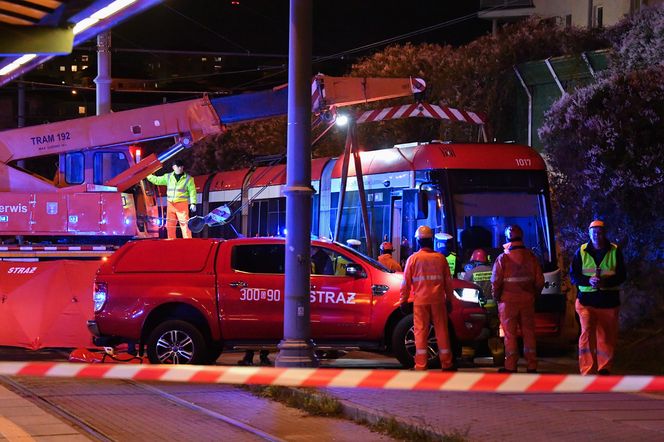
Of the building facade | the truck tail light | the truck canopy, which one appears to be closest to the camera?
the truck tail light

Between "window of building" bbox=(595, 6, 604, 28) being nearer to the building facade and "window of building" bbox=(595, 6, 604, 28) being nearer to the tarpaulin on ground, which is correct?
the building facade

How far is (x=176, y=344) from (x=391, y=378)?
6338 millimetres

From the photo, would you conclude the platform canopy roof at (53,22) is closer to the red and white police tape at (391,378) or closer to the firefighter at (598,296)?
the red and white police tape at (391,378)

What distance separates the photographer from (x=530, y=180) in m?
16.3

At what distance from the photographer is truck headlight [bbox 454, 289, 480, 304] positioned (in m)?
13.6

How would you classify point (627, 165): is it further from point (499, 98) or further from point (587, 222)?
point (499, 98)

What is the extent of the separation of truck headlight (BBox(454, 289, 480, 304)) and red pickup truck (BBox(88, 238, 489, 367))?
0.38ft

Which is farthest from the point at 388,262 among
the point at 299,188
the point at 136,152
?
the point at 136,152

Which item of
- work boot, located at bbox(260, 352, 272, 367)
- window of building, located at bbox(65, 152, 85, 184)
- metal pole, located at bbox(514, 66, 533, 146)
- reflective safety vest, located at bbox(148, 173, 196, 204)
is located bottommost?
Answer: work boot, located at bbox(260, 352, 272, 367)

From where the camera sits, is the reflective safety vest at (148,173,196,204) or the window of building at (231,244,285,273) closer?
the window of building at (231,244,285,273)

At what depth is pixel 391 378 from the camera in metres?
7.04

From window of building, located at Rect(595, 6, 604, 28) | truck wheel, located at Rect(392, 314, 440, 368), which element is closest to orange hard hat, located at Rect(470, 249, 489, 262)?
truck wheel, located at Rect(392, 314, 440, 368)

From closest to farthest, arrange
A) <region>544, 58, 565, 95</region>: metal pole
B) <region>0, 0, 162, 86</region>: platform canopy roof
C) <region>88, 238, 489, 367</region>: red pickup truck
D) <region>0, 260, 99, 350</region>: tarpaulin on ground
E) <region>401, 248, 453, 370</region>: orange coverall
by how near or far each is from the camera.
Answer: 1. <region>0, 0, 162, 86</region>: platform canopy roof
2. <region>401, 248, 453, 370</region>: orange coverall
3. <region>88, 238, 489, 367</region>: red pickup truck
4. <region>0, 260, 99, 350</region>: tarpaulin on ground
5. <region>544, 58, 565, 95</region>: metal pole

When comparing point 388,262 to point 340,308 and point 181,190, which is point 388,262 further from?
point 181,190
